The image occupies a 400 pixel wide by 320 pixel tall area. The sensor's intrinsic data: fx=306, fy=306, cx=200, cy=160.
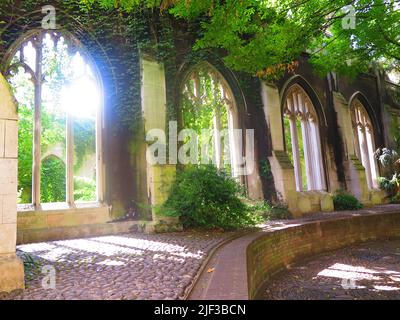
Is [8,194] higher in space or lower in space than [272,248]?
higher

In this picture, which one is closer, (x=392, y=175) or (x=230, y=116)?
(x=230, y=116)

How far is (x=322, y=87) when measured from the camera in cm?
1187

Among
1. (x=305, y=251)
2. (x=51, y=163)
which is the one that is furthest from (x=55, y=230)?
(x=51, y=163)

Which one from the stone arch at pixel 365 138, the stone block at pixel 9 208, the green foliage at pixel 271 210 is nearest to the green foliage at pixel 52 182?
the green foliage at pixel 271 210

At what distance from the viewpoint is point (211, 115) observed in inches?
342

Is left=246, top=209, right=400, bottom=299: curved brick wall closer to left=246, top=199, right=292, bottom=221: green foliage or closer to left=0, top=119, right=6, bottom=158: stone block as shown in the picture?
left=246, top=199, right=292, bottom=221: green foliage

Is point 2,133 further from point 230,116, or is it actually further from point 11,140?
point 230,116

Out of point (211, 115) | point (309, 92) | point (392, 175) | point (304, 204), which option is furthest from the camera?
point (392, 175)

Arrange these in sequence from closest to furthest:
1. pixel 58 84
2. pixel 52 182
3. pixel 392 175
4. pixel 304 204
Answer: pixel 58 84 → pixel 304 204 → pixel 392 175 → pixel 52 182

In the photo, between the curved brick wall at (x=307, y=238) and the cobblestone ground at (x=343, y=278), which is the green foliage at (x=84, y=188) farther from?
the cobblestone ground at (x=343, y=278)

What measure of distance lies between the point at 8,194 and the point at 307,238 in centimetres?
548

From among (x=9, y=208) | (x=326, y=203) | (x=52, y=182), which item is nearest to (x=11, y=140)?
(x=9, y=208)
